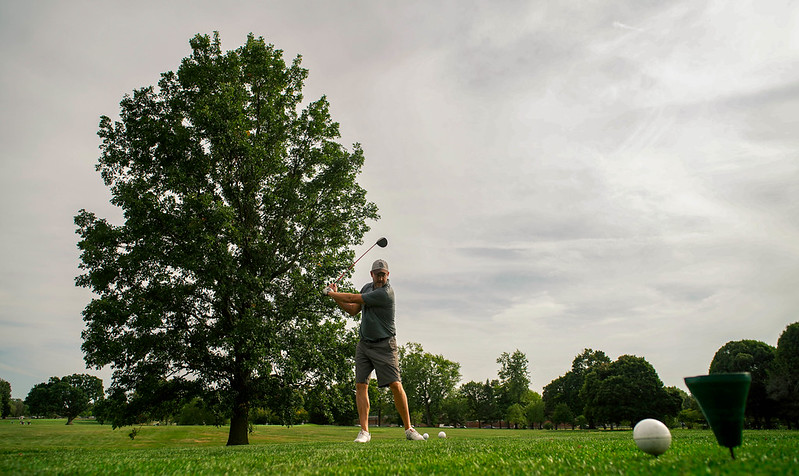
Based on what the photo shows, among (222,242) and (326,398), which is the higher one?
(222,242)

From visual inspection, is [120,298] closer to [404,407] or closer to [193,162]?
[193,162]

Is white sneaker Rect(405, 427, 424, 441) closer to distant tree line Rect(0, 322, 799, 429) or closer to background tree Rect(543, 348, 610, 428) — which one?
distant tree line Rect(0, 322, 799, 429)

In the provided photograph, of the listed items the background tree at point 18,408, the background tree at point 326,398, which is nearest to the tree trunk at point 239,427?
the background tree at point 326,398

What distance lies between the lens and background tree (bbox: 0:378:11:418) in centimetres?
9904

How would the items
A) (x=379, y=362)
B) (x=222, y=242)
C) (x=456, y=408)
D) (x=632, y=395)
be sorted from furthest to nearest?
(x=456, y=408), (x=632, y=395), (x=222, y=242), (x=379, y=362)

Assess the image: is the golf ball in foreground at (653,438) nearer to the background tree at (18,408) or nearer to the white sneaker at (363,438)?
the white sneaker at (363,438)

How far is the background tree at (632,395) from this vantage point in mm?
48656

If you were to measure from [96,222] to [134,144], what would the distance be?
3511 mm

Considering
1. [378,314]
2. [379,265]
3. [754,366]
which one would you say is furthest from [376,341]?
[754,366]

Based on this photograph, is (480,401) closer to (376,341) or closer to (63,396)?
(376,341)

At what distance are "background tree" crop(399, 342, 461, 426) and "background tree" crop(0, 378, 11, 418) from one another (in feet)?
313

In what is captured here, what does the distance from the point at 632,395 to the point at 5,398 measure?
136m

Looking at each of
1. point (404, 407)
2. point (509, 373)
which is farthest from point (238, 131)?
point (509, 373)

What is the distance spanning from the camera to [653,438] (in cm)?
407
